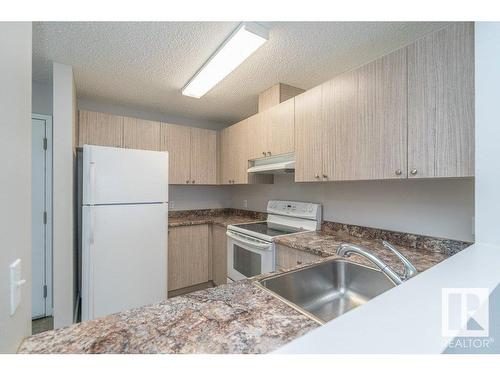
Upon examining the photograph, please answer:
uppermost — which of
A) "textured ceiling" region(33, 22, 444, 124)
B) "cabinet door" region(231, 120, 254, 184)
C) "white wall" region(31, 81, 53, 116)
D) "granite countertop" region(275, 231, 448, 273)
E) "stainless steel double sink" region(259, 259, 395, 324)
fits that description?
"textured ceiling" region(33, 22, 444, 124)

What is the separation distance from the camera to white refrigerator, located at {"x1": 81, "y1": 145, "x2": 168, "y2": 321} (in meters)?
1.91

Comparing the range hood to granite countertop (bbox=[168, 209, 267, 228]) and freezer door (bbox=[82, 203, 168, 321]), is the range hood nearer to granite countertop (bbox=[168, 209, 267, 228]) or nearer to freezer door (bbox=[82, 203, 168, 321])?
granite countertop (bbox=[168, 209, 267, 228])

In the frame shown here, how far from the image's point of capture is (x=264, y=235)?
6.84 ft

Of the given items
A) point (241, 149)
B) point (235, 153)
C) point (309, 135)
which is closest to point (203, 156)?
point (235, 153)

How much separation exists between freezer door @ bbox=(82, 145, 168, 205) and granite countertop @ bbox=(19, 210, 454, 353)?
156cm

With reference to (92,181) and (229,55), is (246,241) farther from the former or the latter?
(229,55)

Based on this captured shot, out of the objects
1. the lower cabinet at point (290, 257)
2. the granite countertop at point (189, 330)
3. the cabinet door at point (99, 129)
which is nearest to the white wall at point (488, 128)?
the lower cabinet at point (290, 257)

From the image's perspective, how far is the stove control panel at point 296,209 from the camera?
7.54 ft

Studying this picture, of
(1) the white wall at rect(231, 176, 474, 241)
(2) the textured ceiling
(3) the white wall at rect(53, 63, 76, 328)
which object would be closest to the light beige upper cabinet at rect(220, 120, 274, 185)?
(2) the textured ceiling

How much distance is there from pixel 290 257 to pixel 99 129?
2419mm

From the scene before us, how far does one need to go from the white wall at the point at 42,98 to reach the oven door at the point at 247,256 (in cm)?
232

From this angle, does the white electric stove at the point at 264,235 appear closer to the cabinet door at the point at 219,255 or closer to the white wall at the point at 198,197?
the cabinet door at the point at 219,255
